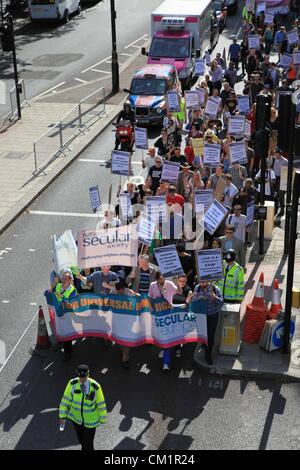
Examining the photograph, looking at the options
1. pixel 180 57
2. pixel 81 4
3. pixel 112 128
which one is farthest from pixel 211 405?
pixel 81 4

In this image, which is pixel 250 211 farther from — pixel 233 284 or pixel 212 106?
pixel 212 106

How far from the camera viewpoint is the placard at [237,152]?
17703mm

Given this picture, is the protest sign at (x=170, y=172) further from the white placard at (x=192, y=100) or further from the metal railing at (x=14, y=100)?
the metal railing at (x=14, y=100)

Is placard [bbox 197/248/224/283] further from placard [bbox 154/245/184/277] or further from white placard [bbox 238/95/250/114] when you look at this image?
white placard [bbox 238/95/250/114]

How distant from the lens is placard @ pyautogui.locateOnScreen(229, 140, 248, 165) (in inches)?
697

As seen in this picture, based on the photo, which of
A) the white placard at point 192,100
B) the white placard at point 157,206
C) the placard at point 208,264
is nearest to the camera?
the placard at point 208,264

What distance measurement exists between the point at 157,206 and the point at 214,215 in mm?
1427

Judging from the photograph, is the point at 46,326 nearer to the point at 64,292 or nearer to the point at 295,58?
the point at 64,292

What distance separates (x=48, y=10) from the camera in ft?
143

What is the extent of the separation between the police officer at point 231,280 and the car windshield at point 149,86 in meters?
14.4

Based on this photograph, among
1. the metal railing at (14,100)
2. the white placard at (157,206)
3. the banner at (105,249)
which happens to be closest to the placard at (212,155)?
the white placard at (157,206)

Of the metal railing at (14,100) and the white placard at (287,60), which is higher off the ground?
the white placard at (287,60)

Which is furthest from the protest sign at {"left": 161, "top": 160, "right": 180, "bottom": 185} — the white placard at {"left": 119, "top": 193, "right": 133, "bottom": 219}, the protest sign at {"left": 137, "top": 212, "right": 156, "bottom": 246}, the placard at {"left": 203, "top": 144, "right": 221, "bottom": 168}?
the protest sign at {"left": 137, "top": 212, "right": 156, "bottom": 246}

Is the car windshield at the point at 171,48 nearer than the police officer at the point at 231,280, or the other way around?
the police officer at the point at 231,280
